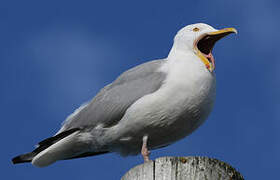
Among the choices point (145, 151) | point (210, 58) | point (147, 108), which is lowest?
point (145, 151)

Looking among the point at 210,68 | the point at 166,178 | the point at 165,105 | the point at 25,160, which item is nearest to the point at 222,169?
the point at 166,178

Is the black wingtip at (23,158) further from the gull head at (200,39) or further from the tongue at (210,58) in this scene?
the tongue at (210,58)

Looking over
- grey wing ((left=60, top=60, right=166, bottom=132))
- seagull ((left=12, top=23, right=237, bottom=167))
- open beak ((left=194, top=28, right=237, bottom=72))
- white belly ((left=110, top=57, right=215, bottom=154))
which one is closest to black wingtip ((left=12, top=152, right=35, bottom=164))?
seagull ((left=12, top=23, right=237, bottom=167))

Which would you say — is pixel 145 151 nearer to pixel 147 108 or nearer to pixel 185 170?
pixel 147 108

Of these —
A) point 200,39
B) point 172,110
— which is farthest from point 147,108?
point 200,39

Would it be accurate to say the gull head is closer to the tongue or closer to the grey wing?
the tongue

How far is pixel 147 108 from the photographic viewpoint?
575cm

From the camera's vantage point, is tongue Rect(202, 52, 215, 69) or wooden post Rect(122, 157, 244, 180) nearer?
wooden post Rect(122, 157, 244, 180)

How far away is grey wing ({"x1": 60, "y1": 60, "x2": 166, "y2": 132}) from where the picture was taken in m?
5.99

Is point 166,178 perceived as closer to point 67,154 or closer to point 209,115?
point 209,115

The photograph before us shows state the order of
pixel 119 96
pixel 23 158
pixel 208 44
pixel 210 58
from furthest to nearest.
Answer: pixel 208 44
pixel 23 158
pixel 210 58
pixel 119 96

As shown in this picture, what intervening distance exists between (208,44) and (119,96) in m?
1.36

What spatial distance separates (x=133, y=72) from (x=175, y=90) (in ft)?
2.73

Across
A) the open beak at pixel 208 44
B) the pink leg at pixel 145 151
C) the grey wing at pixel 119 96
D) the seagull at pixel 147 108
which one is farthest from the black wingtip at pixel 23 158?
the open beak at pixel 208 44
